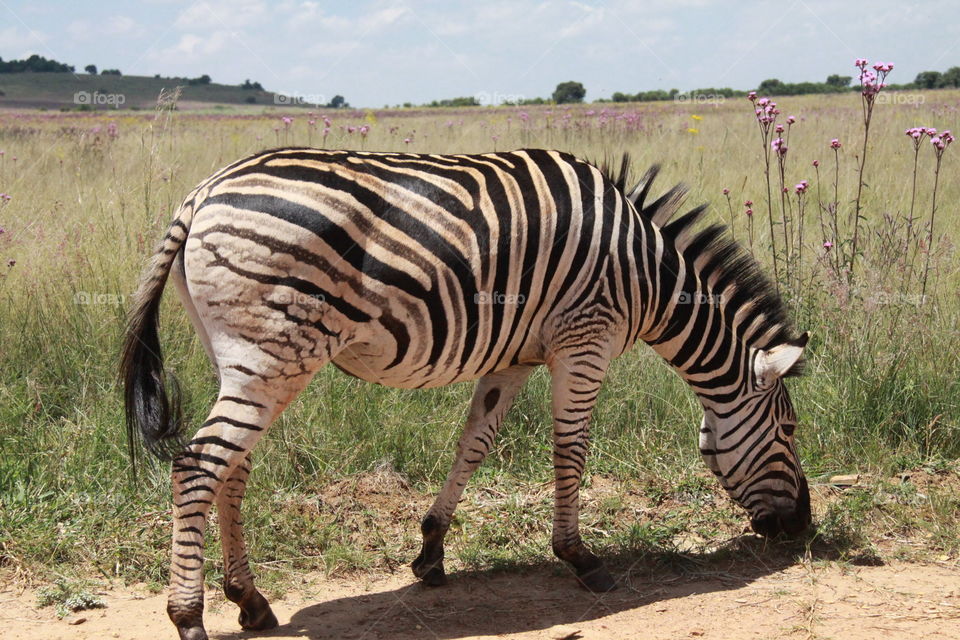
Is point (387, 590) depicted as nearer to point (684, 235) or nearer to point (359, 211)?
point (359, 211)

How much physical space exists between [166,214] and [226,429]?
14.5 ft

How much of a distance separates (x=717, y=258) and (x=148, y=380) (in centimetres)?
299

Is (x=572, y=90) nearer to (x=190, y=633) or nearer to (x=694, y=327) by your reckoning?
(x=694, y=327)

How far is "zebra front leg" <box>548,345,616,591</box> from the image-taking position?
418 cm

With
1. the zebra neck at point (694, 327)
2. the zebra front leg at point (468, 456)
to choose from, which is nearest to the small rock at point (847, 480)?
the zebra neck at point (694, 327)

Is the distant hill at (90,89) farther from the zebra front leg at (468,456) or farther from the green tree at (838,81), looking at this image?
the zebra front leg at (468,456)

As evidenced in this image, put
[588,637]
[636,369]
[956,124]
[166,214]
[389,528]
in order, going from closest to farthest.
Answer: [588,637], [389,528], [636,369], [166,214], [956,124]

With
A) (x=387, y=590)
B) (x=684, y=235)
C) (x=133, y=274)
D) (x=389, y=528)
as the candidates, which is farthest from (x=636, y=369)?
(x=133, y=274)

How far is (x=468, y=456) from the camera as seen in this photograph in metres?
4.58

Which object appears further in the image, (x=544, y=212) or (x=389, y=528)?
(x=389, y=528)

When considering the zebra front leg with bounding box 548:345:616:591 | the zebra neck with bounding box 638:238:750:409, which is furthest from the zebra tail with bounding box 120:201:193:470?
the zebra neck with bounding box 638:238:750:409

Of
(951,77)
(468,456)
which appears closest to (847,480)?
(468,456)

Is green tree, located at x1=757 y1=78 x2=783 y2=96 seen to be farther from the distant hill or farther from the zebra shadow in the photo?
the zebra shadow

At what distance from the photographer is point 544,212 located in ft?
13.3
